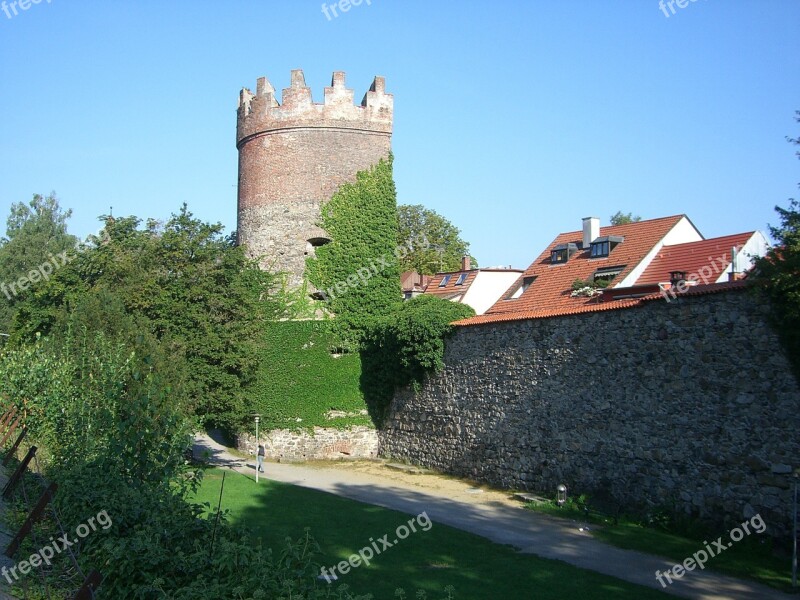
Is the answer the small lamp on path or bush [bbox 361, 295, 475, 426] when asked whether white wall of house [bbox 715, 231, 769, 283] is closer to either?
bush [bbox 361, 295, 475, 426]

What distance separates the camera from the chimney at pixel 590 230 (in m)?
28.2

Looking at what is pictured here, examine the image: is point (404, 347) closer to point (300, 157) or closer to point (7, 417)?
point (300, 157)

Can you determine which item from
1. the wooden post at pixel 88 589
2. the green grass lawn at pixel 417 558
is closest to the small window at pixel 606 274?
the green grass lawn at pixel 417 558

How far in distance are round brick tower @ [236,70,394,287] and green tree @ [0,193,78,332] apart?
2198cm

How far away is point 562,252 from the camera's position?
28406mm

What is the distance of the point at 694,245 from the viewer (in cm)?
2556

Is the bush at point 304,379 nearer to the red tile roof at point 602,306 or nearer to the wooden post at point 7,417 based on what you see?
the red tile roof at point 602,306

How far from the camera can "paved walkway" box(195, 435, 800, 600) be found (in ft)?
36.8

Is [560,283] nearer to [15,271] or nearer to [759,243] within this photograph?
[759,243]

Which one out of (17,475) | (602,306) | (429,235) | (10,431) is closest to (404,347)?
(602,306)

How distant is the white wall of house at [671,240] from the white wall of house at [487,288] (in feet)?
28.6

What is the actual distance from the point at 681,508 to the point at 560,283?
12.9 m

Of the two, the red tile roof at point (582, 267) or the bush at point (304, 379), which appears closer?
the bush at point (304, 379)

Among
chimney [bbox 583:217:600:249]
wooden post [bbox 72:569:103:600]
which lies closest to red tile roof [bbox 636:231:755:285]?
chimney [bbox 583:217:600:249]
